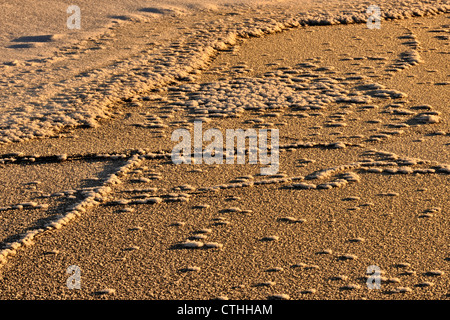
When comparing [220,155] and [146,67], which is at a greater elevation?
[146,67]

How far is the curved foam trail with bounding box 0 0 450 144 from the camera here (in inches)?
92.3

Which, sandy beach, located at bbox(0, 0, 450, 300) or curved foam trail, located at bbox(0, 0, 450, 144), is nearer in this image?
sandy beach, located at bbox(0, 0, 450, 300)

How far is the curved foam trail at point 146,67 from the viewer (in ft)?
7.69

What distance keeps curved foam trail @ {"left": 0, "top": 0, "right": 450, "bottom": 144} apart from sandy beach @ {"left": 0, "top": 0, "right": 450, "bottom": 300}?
0.01 m

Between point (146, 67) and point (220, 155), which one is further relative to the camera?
point (146, 67)

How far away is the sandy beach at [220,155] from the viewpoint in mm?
1550

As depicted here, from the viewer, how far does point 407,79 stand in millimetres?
2654

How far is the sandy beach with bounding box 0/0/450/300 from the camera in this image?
1550 millimetres

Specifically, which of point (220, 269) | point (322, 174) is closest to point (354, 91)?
point (322, 174)

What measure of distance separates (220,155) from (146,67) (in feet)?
2.65

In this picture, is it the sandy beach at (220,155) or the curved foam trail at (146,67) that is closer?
the sandy beach at (220,155)

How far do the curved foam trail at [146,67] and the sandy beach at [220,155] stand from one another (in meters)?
0.01

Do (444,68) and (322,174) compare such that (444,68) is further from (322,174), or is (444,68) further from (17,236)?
(17,236)

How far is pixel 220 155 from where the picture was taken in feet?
6.95
